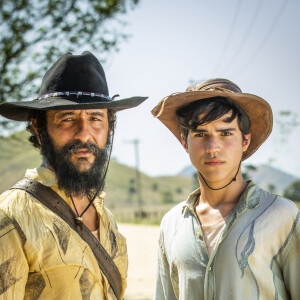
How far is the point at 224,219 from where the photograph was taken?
9.73 ft

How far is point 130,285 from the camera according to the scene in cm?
1081

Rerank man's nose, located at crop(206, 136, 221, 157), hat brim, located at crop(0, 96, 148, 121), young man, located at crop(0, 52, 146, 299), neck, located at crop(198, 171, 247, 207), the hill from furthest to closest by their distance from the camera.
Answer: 1. the hill
2. neck, located at crop(198, 171, 247, 207)
3. man's nose, located at crop(206, 136, 221, 157)
4. hat brim, located at crop(0, 96, 148, 121)
5. young man, located at crop(0, 52, 146, 299)

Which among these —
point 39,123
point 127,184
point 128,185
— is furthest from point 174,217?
point 127,184

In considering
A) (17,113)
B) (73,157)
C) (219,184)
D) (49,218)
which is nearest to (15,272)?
(49,218)

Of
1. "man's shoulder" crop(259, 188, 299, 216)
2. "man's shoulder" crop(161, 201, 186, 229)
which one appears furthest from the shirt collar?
"man's shoulder" crop(259, 188, 299, 216)

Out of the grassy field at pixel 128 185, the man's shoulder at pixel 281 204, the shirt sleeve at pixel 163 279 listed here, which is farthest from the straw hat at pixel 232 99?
the grassy field at pixel 128 185

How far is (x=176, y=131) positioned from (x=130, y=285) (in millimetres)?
8070

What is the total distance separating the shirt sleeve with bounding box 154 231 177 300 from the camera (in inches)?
127

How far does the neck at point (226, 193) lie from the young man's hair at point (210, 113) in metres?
0.35

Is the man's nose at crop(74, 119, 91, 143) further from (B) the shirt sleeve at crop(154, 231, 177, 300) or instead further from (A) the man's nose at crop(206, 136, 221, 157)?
(B) the shirt sleeve at crop(154, 231, 177, 300)

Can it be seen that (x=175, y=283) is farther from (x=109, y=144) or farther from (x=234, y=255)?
(x=109, y=144)

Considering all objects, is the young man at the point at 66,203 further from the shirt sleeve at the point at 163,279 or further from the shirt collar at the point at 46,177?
the shirt sleeve at the point at 163,279

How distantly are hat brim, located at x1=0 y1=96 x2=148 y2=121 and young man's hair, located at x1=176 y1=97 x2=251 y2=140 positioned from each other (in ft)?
1.21

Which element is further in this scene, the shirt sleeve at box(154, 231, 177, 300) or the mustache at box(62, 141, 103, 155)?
the shirt sleeve at box(154, 231, 177, 300)
